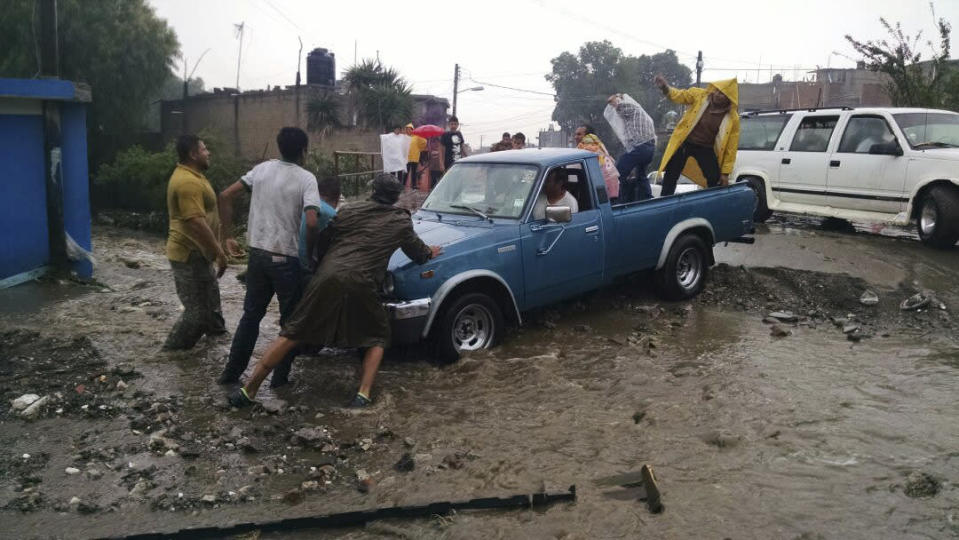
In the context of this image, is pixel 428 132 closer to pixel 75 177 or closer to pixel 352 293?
pixel 75 177

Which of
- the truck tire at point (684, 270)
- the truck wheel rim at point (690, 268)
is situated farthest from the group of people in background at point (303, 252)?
the truck wheel rim at point (690, 268)

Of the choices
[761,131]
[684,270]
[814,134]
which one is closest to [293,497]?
[684,270]

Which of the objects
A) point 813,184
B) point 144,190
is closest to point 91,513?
point 813,184

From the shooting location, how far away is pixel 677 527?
3.88 m

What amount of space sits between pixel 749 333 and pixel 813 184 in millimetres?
4613

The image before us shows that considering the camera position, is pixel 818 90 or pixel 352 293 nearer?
pixel 352 293

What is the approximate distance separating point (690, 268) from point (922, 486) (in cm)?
444

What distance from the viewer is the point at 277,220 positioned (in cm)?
552

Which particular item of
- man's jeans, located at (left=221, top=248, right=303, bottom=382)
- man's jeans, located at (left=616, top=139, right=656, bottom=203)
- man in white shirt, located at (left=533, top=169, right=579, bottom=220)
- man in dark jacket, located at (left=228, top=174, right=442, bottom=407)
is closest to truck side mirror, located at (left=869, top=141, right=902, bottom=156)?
man's jeans, located at (left=616, top=139, right=656, bottom=203)

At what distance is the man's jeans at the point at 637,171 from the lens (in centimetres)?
927

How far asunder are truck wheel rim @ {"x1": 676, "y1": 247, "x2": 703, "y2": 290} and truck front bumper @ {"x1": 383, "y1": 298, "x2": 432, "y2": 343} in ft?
11.8

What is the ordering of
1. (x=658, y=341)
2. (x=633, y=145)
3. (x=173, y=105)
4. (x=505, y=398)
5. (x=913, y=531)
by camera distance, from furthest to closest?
(x=173, y=105), (x=633, y=145), (x=658, y=341), (x=505, y=398), (x=913, y=531)

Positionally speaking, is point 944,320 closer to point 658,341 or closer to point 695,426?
point 658,341

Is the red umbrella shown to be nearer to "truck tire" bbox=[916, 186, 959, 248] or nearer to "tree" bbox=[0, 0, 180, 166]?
"truck tire" bbox=[916, 186, 959, 248]
